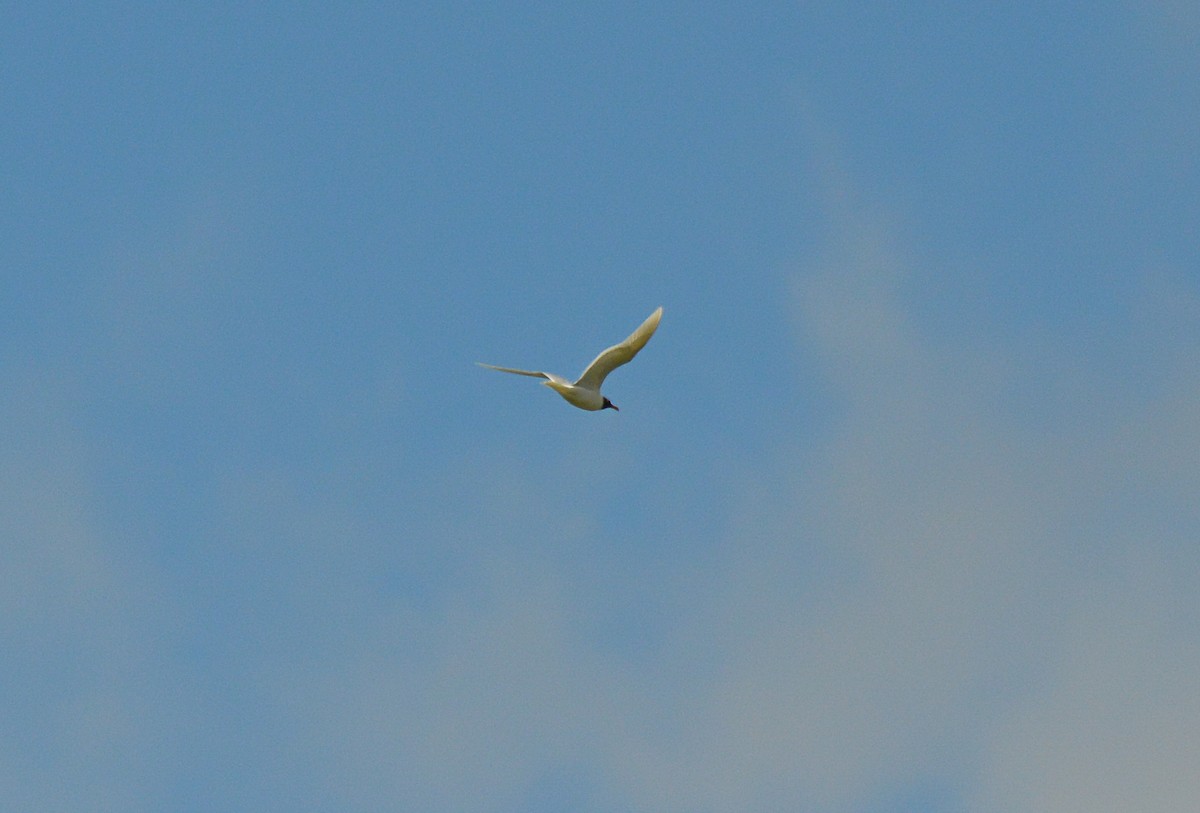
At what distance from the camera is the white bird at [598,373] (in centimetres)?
4881

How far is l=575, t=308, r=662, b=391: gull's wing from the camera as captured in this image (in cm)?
4866

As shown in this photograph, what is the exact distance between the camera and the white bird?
4881 cm

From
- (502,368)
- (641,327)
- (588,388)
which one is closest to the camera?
(502,368)

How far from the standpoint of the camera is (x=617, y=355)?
5003cm

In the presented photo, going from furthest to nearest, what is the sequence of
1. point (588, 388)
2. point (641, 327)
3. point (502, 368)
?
point (588, 388) < point (641, 327) < point (502, 368)

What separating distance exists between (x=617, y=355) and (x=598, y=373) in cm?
158

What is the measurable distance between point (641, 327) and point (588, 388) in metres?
4.41

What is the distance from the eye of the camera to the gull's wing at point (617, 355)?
48.7 meters

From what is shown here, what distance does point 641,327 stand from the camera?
160 ft

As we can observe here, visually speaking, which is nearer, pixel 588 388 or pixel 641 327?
pixel 641 327

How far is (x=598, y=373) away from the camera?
51344mm

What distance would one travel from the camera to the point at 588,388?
171 feet

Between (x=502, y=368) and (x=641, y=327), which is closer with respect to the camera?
(x=502, y=368)
